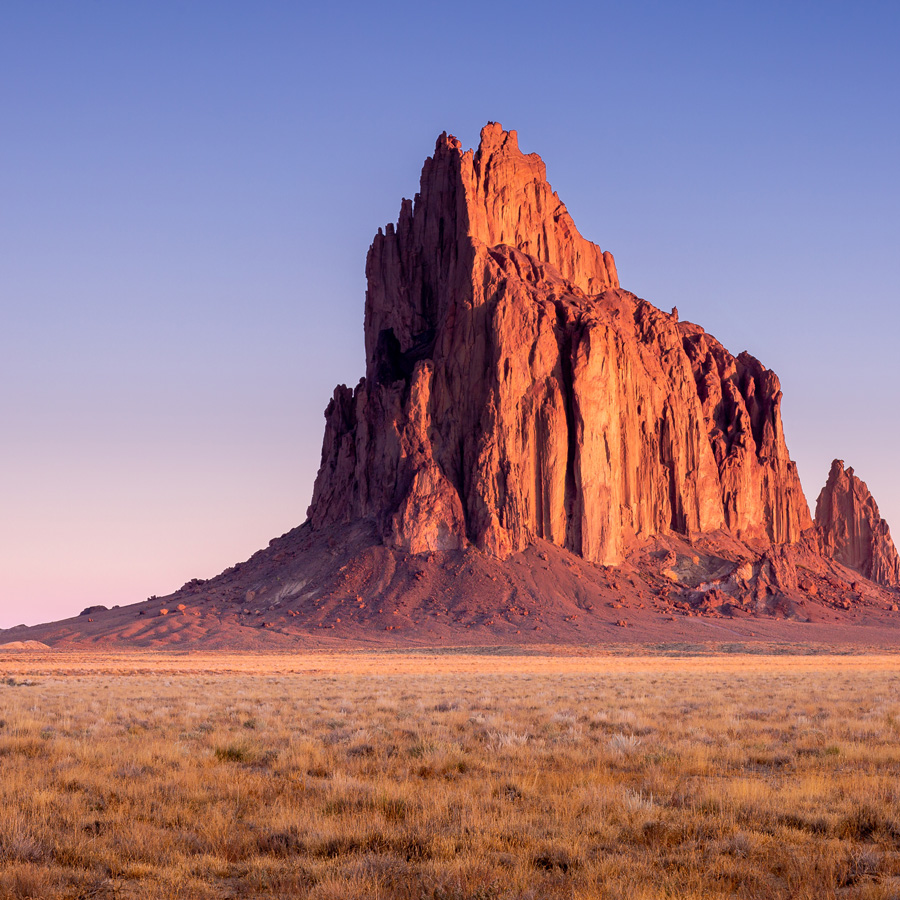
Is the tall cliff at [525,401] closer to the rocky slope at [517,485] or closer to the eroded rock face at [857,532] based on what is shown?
the rocky slope at [517,485]

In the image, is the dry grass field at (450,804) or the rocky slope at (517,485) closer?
the dry grass field at (450,804)

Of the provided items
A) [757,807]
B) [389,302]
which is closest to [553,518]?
[389,302]

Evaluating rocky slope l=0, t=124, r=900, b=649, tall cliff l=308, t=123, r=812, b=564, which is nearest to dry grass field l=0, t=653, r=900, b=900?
rocky slope l=0, t=124, r=900, b=649

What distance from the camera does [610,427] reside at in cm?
11281

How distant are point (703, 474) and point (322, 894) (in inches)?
4838

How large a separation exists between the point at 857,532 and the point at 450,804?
509 feet

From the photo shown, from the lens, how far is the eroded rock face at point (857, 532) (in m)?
149

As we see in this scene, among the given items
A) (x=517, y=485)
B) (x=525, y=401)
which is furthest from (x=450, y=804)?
(x=525, y=401)

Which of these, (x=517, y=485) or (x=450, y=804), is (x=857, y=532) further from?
(x=450, y=804)

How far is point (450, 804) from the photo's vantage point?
11.6 meters

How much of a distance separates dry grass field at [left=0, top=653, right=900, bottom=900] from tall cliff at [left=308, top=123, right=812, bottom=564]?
85494mm

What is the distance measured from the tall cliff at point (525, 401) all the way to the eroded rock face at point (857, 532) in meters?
14.7

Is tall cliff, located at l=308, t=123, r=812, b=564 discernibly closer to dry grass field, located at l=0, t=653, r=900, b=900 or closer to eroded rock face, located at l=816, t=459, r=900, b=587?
eroded rock face, located at l=816, t=459, r=900, b=587

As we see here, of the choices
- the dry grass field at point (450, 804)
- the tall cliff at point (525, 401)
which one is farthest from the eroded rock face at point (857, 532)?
Result: the dry grass field at point (450, 804)
